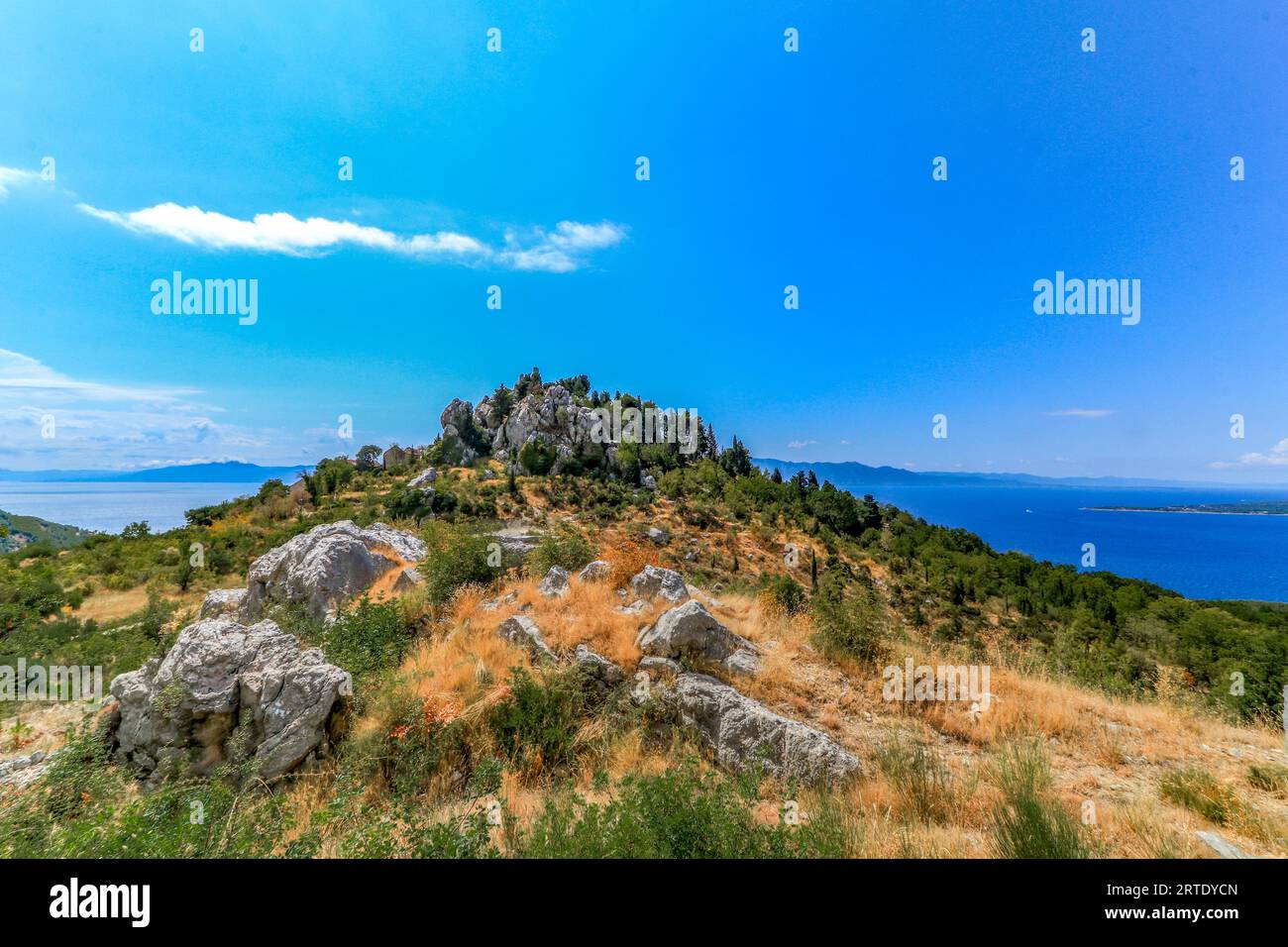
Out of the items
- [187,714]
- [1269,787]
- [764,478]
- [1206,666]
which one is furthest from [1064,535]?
[187,714]

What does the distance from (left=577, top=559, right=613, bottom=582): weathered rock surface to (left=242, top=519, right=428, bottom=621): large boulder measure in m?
4.15

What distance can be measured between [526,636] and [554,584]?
2.08m

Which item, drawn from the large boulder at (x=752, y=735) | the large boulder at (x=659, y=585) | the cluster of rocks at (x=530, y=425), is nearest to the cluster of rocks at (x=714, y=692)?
the large boulder at (x=752, y=735)

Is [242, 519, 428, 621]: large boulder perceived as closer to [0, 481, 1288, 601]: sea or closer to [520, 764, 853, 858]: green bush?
[520, 764, 853, 858]: green bush

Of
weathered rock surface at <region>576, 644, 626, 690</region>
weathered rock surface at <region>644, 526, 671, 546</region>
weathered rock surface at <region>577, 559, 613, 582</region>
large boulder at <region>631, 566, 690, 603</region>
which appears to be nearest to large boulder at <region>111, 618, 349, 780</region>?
weathered rock surface at <region>576, 644, 626, 690</region>

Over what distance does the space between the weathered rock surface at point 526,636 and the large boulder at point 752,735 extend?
5.87 ft

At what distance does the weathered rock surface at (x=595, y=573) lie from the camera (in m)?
8.42

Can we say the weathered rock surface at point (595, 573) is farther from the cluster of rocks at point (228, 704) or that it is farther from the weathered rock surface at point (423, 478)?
the weathered rock surface at point (423, 478)

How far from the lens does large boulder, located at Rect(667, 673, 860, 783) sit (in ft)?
14.6

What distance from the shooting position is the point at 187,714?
4965 millimetres

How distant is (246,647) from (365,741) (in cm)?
242

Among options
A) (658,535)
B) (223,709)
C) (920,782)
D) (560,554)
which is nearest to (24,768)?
(223,709)

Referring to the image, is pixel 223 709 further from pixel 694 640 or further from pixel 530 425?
pixel 530 425
